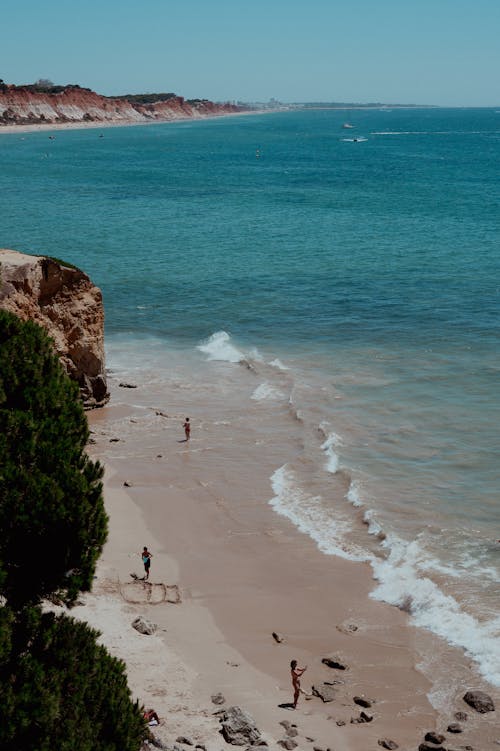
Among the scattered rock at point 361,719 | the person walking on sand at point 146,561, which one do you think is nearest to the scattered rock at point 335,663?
the scattered rock at point 361,719

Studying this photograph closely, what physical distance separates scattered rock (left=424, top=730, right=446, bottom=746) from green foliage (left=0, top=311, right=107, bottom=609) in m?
6.73

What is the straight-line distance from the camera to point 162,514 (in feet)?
75.2

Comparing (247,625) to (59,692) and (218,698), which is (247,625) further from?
(59,692)

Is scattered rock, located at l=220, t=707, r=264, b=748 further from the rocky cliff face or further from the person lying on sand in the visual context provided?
the rocky cliff face

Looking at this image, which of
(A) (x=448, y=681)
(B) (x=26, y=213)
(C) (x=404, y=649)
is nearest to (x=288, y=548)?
(C) (x=404, y=649)

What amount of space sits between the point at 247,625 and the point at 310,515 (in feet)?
17.6

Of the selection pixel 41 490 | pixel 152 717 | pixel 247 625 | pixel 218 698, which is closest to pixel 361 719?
pixel 218 698

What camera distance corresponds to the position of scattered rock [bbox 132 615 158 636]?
16844 millimetres

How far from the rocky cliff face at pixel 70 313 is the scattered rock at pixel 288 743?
1641 cm

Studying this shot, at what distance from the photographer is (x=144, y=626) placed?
1691 cm

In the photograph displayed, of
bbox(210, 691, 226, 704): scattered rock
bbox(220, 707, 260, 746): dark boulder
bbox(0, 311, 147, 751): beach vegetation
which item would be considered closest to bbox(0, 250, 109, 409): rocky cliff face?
bbox(210, 691, 226, 704): scattered rock

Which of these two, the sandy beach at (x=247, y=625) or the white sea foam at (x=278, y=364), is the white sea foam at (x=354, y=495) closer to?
the sandy beach at (x=247, y=625)

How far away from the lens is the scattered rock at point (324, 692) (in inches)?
604

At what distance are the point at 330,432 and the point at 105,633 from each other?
13.2 metres
